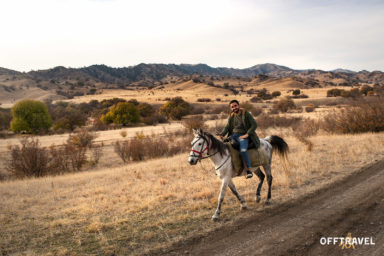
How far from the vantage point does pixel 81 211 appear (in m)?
8.23

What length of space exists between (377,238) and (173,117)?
47080 millimetres

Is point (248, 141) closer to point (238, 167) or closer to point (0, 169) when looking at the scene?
point (238, 167)

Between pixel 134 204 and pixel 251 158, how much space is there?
3892mm

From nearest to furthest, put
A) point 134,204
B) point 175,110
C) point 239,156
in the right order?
point 239,156 < point 134,204 < point 175,110

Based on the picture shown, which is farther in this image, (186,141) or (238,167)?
(186,141)

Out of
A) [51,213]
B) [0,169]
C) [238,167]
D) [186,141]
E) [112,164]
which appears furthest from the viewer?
[186,141]

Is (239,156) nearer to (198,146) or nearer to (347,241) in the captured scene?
(198,146)

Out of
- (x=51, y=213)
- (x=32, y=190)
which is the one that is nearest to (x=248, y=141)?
(x=51, y=213)

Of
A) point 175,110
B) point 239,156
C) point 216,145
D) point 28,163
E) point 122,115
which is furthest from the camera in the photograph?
point 175,110

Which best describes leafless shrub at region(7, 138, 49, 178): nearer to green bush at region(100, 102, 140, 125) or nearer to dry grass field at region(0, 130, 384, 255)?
dry grass field at region(0, 130, 384, 255)

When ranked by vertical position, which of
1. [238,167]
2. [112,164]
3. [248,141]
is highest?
[248,141]

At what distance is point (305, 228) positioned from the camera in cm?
593

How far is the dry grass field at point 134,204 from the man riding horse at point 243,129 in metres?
1.50

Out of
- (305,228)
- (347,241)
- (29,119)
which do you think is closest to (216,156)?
(305,228)
